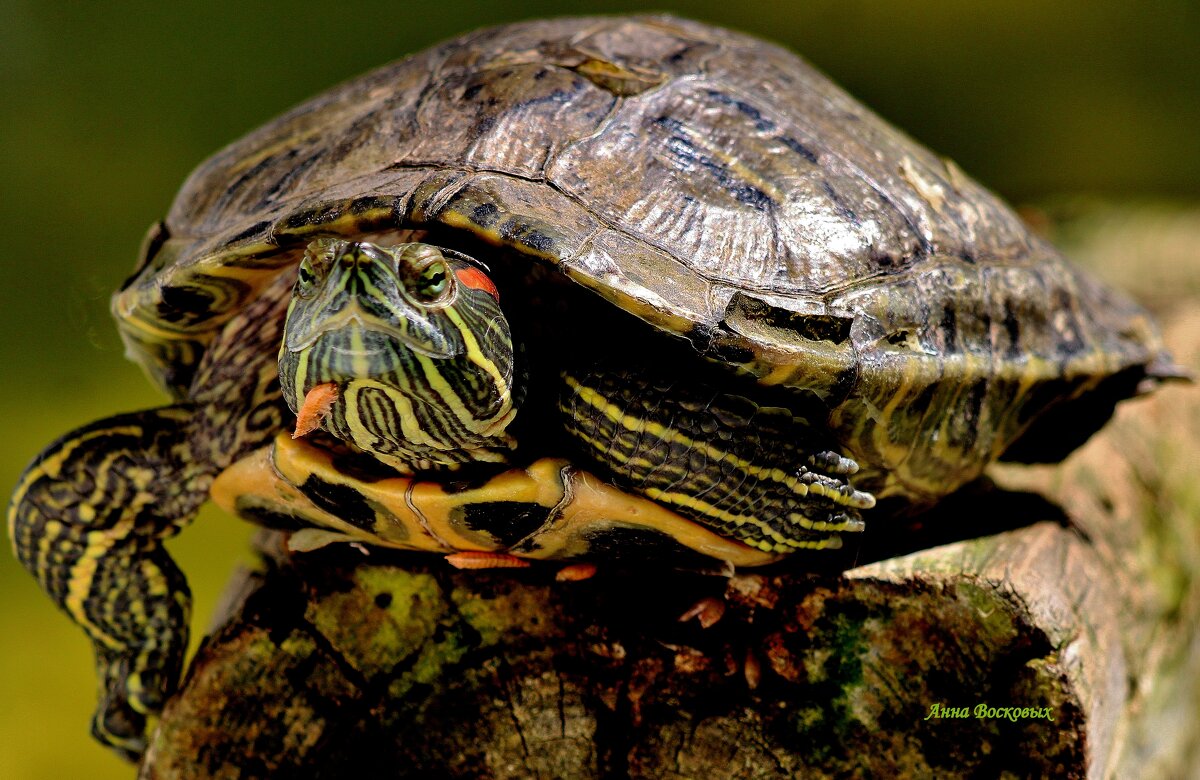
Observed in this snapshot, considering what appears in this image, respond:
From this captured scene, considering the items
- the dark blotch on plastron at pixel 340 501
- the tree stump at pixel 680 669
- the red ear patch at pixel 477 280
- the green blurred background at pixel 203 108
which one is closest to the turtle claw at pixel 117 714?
the tree stump at pixel 680 669

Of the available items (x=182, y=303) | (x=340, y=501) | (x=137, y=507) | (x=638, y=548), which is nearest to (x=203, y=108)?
(x=182, y=303)

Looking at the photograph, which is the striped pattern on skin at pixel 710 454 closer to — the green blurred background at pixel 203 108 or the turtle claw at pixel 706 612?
the turtle claw at pixel 706 612

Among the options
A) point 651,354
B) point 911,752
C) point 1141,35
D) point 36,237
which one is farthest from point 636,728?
point 1141,35

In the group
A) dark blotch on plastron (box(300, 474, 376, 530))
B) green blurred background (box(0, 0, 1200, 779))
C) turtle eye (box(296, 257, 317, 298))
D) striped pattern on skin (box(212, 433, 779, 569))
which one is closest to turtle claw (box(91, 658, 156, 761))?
striped pattern on skin (box(212, 433, 779, 569))

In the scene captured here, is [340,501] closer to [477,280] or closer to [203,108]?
[477,280]

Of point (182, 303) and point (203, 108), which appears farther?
point (203, 108)

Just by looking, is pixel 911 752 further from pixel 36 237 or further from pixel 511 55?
pixel 36 237

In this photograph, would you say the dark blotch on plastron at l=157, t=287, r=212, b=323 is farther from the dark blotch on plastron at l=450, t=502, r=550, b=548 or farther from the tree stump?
the dark blotch on plastron at l=450, t=502, r=550, b=548
